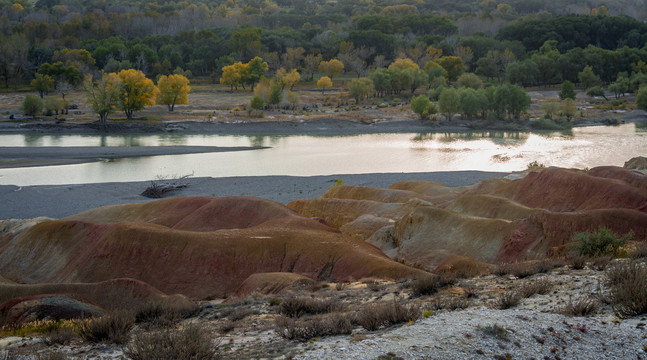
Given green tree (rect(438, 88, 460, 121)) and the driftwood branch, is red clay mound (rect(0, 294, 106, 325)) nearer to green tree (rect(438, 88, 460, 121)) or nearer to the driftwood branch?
the driftwood branch

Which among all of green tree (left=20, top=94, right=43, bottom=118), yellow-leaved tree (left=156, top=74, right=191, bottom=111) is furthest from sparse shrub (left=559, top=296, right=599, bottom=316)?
yellow-leaved tree (left=156, top=74, right=191, bottom=111)

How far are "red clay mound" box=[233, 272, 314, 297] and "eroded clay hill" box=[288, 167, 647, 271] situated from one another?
4.30m

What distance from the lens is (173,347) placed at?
737cm

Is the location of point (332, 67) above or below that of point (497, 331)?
above

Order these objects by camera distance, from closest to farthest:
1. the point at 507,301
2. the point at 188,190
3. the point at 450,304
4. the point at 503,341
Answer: the point at 503,341
the point at 507,301
the point at 450,304
the point at 188,190

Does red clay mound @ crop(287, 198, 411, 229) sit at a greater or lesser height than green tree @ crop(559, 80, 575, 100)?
A: lesser

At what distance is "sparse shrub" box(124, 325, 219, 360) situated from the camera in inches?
284

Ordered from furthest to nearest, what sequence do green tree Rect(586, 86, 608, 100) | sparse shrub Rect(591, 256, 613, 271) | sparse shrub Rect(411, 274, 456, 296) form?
1. green tree Rect(586, 86, 608, 100)
2. sparse shrub Rect(591, 256, 613, 271)
3. sparse shrub Rect(411, 274, 456, 296)

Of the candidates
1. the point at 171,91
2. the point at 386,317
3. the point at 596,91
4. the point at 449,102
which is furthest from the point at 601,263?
the point at 596,91

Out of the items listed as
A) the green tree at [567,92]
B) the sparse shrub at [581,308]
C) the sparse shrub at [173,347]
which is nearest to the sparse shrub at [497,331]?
the sparse shrub at [581,308]

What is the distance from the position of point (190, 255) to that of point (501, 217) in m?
10.9

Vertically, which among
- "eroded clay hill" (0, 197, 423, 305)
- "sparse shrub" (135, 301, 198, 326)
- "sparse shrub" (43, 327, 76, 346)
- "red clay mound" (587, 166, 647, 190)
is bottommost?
"eroded clay hill" (0, 197, 423, 305)

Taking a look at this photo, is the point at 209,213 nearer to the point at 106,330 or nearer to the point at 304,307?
the point at 304,307

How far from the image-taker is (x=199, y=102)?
104188mm
